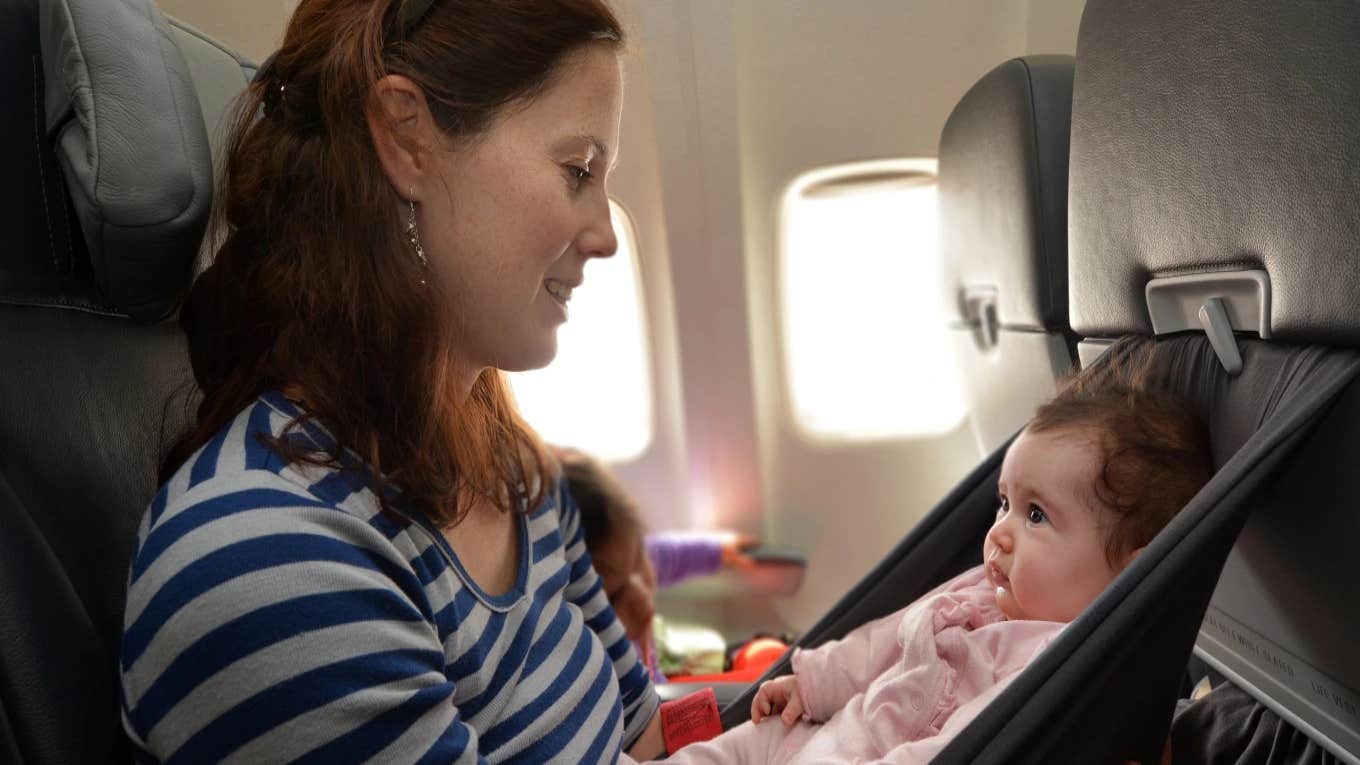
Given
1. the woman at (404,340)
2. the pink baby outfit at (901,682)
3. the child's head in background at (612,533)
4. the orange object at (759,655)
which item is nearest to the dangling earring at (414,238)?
the woman at (404,340)

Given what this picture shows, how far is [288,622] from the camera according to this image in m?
0.82

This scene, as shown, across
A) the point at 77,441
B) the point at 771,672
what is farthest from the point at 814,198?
the point at 77,441

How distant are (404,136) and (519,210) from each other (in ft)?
0.43

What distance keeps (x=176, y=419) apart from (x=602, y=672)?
1.74ft

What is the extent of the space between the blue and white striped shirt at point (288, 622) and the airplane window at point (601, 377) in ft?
6.92

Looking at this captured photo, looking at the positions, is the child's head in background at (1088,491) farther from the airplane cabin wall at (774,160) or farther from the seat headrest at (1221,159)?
the airplane cabin wall at (774,160)

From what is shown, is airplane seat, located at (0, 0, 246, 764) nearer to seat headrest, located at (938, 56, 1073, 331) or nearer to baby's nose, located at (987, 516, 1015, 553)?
Answer: baby's nose, located at (987, 516, 1015, 553)

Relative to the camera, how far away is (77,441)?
98cm

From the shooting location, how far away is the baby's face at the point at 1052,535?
1.23 metres

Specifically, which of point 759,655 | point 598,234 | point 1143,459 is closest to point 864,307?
point 759,655

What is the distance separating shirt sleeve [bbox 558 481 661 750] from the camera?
144 centimetres

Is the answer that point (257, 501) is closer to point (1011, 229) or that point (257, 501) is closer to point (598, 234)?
point (598, 234)

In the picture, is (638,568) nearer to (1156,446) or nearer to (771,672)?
(771,672)

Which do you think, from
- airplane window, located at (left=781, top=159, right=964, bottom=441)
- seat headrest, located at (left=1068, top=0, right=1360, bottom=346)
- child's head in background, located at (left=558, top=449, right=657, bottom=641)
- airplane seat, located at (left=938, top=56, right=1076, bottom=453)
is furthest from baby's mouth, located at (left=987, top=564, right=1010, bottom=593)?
airplane window, located at (left=781, top=159, right=964, bottom=441)
